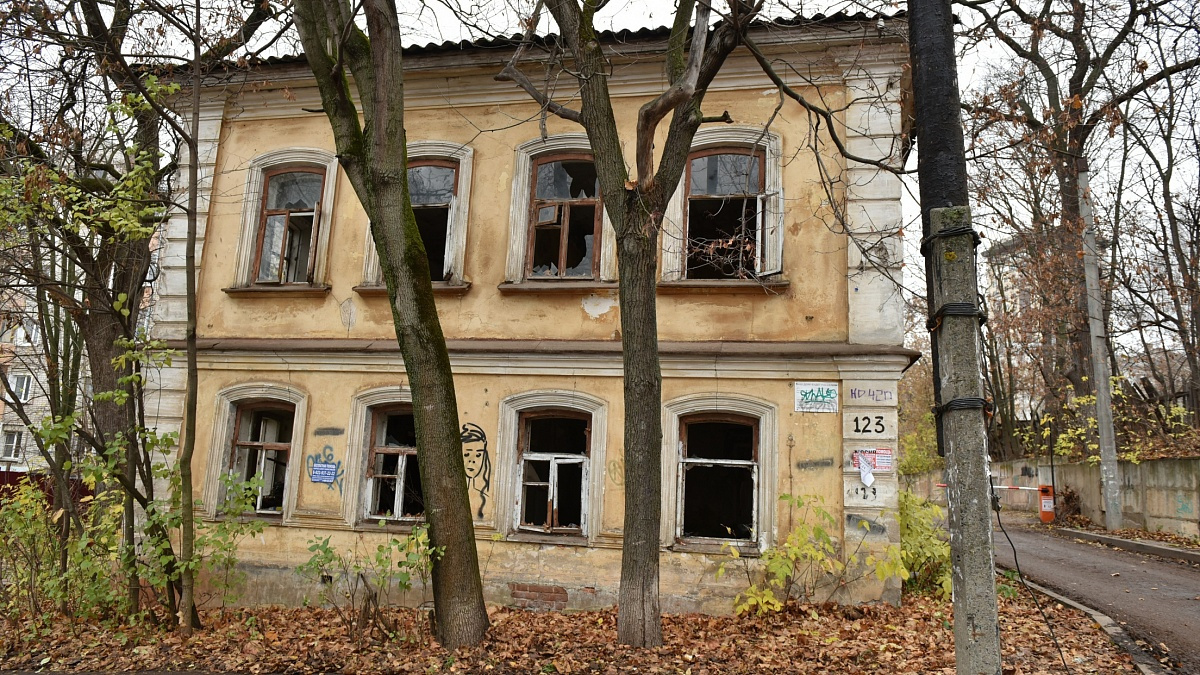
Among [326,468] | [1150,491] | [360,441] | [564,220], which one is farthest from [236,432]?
[1150,491]

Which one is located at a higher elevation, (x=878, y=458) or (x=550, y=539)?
(x=878, y=458)

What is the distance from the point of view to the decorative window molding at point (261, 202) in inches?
400

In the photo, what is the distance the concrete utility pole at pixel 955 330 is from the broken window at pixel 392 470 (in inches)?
280

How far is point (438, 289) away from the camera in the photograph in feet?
31.6

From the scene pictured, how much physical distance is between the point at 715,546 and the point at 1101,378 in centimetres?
1109

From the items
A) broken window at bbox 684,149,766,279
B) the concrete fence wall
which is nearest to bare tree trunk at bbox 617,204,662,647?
broken window at bbox 684,149,766,279

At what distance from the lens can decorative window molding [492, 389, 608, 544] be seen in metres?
8.83

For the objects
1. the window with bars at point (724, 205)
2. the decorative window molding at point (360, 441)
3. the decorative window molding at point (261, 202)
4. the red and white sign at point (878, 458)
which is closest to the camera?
the red and white sign at point (878, 458)

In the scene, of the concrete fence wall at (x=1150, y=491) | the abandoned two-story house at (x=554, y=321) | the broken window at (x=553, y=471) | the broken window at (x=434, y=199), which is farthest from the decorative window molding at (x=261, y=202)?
the concrete fence wall at (x=1150, y=491)

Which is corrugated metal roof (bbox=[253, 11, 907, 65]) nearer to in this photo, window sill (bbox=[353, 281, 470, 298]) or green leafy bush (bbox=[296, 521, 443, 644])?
window sill (bbox=[353, 281, 470, 298])

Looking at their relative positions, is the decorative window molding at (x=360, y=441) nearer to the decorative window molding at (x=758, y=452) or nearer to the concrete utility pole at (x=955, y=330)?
the decorative window molding at (x=758, y=452)

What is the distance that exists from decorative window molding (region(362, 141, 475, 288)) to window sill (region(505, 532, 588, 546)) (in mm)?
3173

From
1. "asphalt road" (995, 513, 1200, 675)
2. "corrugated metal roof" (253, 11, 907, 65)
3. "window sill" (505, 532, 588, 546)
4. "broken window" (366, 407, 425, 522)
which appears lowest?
"asphalt road" (995, 513, 1200, 675)

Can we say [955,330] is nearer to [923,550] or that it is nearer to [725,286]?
[725,286]
